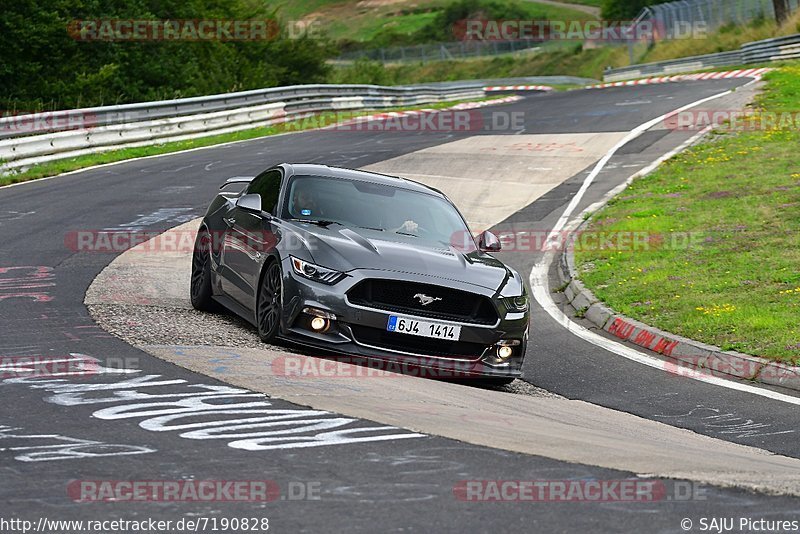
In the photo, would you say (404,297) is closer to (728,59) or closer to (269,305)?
(269,305)

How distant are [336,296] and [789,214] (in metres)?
10.1

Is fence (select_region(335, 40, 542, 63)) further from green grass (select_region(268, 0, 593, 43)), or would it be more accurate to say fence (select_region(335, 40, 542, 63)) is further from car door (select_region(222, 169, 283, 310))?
car door (select_region(222, 169, 283, 310))

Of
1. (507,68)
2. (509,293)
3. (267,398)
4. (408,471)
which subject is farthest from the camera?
(507,68)

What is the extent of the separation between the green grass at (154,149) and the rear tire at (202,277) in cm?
1105

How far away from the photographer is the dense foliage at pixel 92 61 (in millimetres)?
41062

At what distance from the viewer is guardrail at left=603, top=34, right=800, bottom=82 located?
161 ft

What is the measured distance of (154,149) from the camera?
92.5 ft

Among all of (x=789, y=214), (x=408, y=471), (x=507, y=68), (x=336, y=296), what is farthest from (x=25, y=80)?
(x=507, y=68)

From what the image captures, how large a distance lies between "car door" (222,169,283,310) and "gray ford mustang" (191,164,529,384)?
0.06 feet

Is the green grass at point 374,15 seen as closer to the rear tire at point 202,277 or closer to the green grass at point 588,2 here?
the green grass at point 588,2

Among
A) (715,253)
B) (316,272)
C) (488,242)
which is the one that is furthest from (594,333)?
(316,272)

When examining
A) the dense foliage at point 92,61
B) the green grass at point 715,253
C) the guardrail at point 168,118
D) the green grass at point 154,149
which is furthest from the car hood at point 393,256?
the dense foliage at point 92,61

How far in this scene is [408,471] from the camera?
562 cm

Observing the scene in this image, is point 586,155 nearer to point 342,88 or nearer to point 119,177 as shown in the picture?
point 119,177
